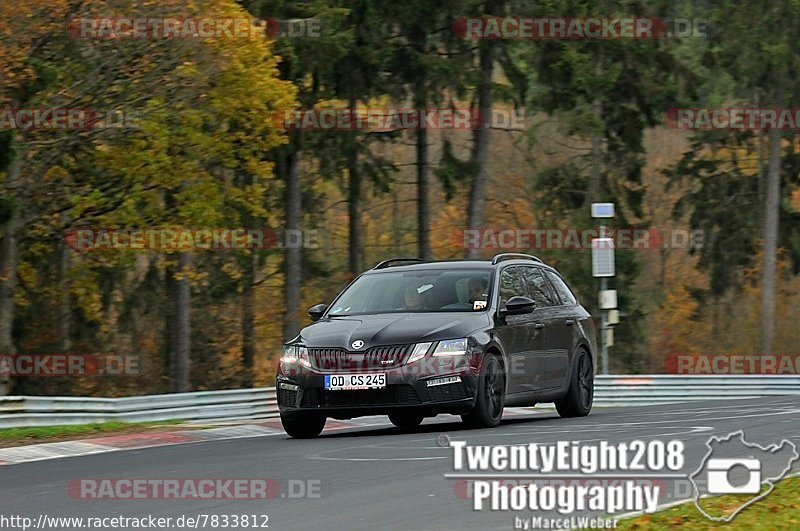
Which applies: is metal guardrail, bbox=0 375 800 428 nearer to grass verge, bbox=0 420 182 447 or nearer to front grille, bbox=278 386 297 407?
grass verge, bbox=0 420 182 447

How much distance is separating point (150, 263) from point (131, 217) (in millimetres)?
11633

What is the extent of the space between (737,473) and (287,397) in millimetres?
5611

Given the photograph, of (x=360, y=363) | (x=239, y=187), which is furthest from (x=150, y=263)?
(x=360, y=363)

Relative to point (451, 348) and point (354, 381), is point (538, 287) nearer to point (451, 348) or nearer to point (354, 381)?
point (451, 348)

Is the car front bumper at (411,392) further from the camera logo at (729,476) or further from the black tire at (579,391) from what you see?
the camera logo at (729,476)

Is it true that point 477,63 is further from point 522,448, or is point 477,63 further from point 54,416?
point 522,448

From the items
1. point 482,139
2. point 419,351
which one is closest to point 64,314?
point 482,139

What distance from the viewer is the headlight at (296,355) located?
49.1ft

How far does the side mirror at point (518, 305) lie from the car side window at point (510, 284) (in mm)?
278

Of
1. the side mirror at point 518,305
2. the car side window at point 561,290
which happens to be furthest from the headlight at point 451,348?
the car side window at point 561,290

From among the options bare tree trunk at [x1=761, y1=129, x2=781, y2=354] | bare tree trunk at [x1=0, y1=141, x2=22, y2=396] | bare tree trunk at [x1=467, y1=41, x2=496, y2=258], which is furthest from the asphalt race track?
bare tree trunk at [x1=761, y1=129, x2=781, y2=354]

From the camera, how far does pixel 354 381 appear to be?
14594 mm

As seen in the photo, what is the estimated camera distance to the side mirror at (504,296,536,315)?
51.1ft

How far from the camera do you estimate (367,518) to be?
921 cm
